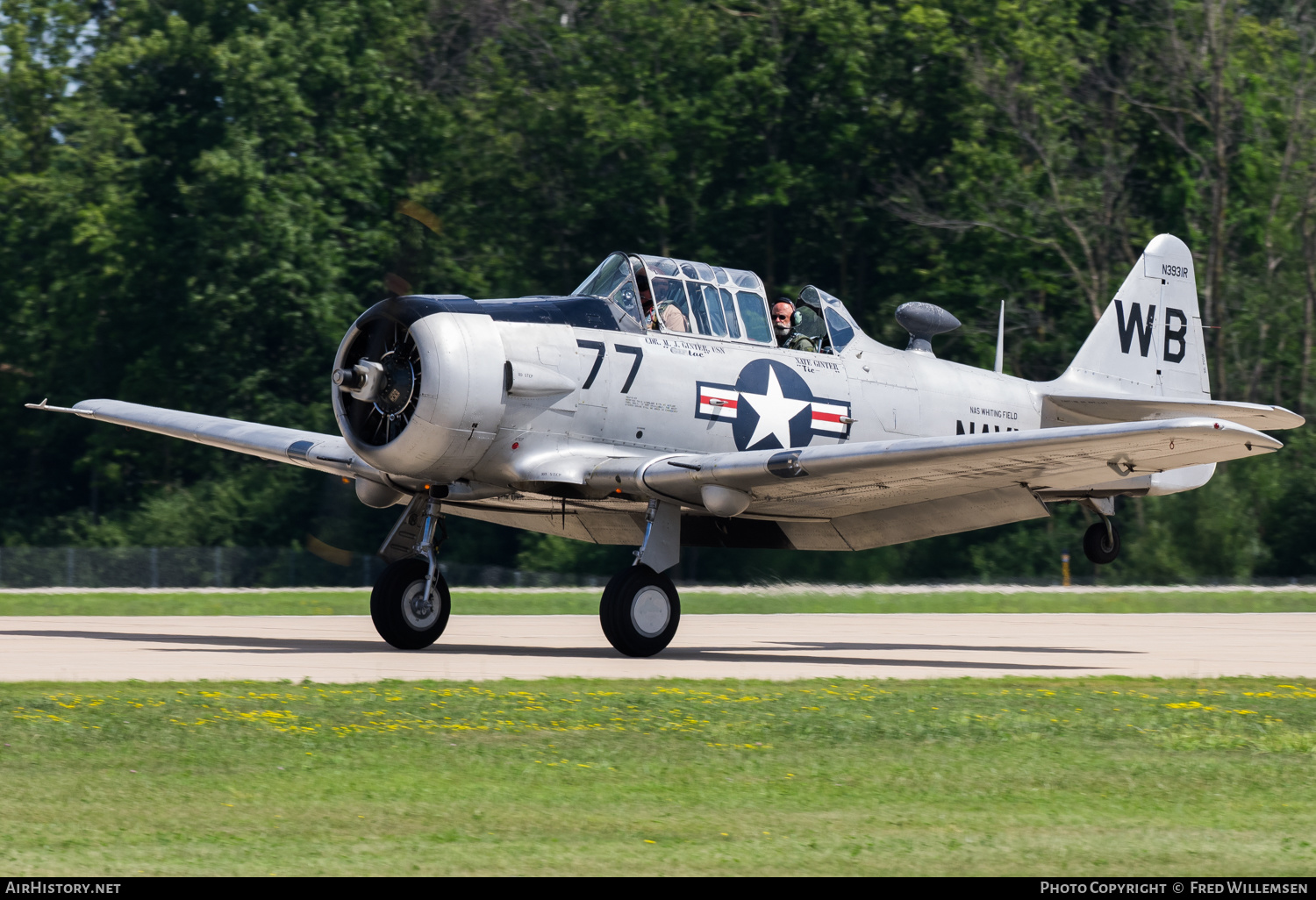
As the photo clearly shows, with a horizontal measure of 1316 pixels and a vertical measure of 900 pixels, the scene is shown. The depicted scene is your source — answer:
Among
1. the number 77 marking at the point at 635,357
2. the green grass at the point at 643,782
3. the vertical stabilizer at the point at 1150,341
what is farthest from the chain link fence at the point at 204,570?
the green grass at the point at 643,782

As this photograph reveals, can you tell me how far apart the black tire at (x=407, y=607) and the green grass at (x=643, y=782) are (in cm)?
335

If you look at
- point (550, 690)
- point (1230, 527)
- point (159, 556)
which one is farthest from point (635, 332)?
point (159, 556)

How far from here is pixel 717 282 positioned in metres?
16.0

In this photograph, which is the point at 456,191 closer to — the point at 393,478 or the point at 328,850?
the point at 393,478

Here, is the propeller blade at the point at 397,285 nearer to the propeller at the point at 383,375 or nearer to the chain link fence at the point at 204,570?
the propeller at the point at 383,375

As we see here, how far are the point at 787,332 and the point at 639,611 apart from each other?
3.81 metres

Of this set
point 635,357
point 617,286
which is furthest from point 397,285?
point 635,357

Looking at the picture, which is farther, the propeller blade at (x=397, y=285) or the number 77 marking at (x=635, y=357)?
the number 77 marking at (x=635, y=357)

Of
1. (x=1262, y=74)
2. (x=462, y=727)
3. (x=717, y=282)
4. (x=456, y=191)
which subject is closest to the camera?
(x=462, y=727)

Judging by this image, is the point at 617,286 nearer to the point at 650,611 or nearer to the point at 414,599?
the point at 650,611

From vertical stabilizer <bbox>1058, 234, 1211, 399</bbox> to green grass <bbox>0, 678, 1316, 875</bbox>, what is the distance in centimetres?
831

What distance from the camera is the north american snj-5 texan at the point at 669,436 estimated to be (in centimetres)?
1391

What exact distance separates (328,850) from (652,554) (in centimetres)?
855

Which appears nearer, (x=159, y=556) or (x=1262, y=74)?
(x=159, y=556)
